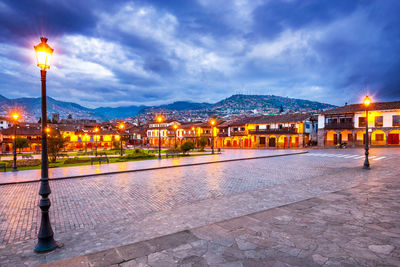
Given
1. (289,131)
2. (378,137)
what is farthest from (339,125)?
(289,131)

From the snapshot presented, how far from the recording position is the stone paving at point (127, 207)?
4.90m

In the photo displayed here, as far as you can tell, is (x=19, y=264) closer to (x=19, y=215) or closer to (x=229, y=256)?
(x=19, y=215)

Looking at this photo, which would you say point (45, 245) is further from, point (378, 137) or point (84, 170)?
point (378, 137)

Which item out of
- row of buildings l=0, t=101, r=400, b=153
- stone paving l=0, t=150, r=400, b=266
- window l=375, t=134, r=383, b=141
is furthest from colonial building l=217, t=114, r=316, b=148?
stone paving l=0, t=150, r=400, b=266

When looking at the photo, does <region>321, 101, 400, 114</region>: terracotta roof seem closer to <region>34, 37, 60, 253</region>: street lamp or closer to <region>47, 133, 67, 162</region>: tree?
<region>47, 133, 67, 162</region>: tree

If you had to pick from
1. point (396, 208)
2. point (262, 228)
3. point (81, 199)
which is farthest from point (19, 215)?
point (396, 208)

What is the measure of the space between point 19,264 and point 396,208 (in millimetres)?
9234

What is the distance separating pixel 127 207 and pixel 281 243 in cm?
493

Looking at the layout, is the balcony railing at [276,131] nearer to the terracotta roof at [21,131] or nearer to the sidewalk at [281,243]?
the sidewalk at [281,243]

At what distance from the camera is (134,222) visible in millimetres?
5957

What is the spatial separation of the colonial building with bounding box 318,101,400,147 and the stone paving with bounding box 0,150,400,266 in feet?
115

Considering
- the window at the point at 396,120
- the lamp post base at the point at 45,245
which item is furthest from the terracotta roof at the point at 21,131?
the window at the point at 396,120

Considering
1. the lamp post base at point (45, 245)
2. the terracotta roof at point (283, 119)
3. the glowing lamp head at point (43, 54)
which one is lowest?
the lamp post base at point (45, 245)

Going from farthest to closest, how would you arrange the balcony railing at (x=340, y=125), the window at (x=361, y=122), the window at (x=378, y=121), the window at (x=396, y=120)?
1. the balcony railing at (x=340, y=125)
2. the window at (x=361, y=122)
3. the window at (x=378, y=121)
4. the window at (x=396, y=120)
